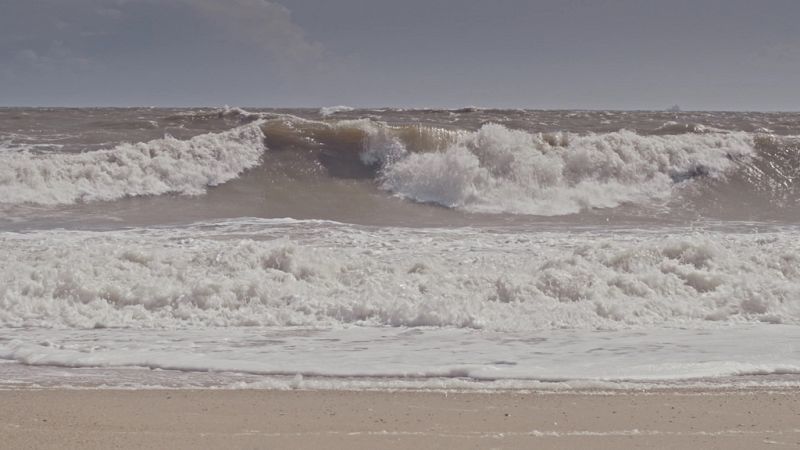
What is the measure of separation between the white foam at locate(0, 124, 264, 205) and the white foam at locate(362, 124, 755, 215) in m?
3.14

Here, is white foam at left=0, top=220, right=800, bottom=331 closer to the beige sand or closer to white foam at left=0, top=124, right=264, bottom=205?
the beige sand

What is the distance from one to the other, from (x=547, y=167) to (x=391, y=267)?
8839 millimetres

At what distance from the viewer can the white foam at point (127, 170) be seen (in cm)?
1451

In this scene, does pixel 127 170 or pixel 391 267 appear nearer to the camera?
pixel 391 267

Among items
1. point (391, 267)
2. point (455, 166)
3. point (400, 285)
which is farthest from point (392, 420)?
point (455, 166)

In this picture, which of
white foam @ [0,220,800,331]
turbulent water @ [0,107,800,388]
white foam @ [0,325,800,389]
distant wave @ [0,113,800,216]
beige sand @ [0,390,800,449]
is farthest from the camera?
distant wave @ [0,113,800,216]

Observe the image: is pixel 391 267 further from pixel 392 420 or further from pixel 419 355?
pixel 392 420

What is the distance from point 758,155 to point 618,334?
13.9 meters

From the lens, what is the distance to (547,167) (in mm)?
16641

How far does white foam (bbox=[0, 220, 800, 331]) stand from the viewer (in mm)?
7270

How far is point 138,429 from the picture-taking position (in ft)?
14.0

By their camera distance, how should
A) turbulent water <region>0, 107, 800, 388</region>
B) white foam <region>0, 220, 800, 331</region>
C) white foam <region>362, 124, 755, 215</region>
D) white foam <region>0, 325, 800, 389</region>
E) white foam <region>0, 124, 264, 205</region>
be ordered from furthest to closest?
white foam <region>362, 124, 755, 215</region>, white foam <region>0, 124, 264, 205</region>, white foam <region>0, 220, 800, 331</region>, turbulent water <region>0, 107, 800, 388</region>, white foam <region>0, 325, 800, 389</region>

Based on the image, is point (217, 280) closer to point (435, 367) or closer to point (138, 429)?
point (435, 367)

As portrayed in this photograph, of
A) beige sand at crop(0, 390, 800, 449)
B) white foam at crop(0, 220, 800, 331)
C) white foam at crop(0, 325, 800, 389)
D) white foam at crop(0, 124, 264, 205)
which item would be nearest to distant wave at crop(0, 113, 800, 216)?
white foam at crop(0, 124, 264, 205)
